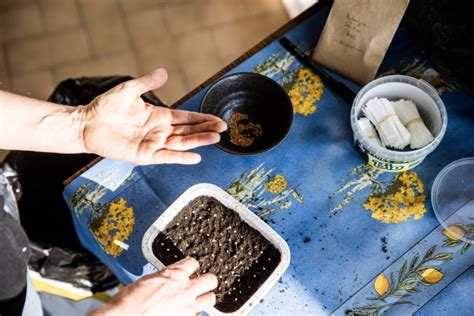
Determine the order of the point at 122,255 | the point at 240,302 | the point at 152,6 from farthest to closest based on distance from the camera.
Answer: the point at 152,6
the point at 122,255
the point at 240,302

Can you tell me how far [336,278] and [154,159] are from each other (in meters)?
0.48

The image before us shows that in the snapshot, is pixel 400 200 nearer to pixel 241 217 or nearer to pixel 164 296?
pixel 241 217

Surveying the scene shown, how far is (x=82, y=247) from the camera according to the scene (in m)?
1.52

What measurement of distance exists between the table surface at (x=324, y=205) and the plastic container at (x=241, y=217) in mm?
59

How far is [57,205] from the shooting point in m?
1.53

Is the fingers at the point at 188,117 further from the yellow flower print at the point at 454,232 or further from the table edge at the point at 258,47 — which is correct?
the yellow flower print at the point at 454,232

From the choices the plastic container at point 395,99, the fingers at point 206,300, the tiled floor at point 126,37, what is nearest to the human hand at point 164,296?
the fingers at point 206,300

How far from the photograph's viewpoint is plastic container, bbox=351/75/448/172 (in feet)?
3.79

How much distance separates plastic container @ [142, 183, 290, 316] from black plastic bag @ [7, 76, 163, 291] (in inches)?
17.0

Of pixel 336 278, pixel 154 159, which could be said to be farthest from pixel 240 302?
pixel 154 159

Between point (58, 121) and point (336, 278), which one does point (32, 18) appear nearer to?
point (58, 121)

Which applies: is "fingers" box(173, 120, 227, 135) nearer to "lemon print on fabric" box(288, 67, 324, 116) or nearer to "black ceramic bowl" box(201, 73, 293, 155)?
"black ceramic bowl" box(201, 73, 293, 155)

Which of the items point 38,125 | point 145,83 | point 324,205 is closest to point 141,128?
point 145,83

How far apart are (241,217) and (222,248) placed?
8 centimetres
